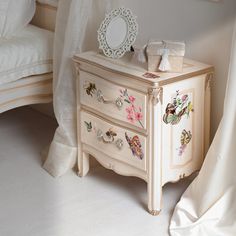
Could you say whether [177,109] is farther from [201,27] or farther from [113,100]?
[201,27]

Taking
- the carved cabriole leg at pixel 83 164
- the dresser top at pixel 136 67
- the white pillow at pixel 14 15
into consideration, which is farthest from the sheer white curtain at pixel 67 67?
the white pillow at pixel 14 15

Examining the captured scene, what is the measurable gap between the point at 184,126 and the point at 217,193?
1.12 feet

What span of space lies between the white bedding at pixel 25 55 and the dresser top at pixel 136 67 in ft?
1.60

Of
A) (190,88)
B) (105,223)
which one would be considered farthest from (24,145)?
(190,88)

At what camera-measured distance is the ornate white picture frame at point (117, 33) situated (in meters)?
2.78

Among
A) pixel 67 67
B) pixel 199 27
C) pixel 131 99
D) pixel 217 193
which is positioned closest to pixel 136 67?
pixel 131 99

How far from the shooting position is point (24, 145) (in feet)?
11.7

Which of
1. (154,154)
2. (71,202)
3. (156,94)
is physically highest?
(156,94)

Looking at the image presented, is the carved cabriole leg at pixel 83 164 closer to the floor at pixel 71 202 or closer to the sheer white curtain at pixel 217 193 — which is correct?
the floor at pixel 71 202

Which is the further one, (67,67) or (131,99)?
(67,67)

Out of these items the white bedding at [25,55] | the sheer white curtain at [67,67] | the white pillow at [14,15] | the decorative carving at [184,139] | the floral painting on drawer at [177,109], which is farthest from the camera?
the white pillow at [14,15]

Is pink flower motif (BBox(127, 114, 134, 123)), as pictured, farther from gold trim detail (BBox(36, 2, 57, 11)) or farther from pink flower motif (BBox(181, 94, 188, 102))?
gold trim detail (BBox(36, 2, 57, 11))

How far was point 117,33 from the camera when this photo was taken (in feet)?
9.23

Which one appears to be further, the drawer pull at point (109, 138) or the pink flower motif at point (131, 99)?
the drawer pull at point (109, 138)
